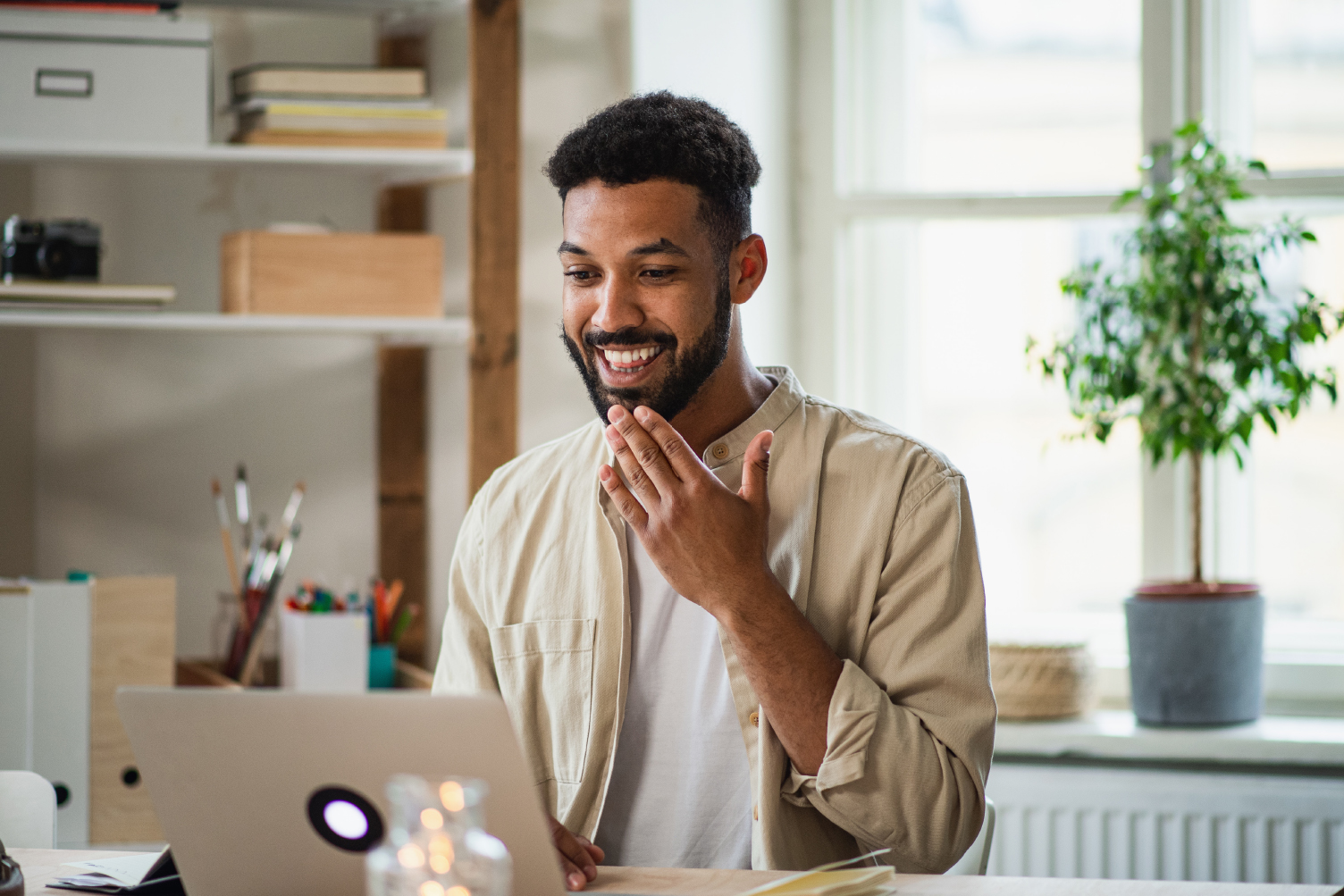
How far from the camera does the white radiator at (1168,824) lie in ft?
7.59

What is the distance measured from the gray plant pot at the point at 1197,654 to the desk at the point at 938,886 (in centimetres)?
131

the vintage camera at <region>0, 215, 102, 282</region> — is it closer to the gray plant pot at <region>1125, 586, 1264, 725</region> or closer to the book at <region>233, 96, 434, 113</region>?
the book at <region>233, 96, 434, 113</region>

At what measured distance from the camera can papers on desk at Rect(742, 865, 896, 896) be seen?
38.0 inches

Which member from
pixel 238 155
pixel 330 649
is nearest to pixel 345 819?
pixel 330 649

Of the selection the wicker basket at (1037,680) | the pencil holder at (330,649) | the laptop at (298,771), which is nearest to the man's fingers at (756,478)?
the laptop at (298,771)

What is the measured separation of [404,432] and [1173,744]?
4.95ft

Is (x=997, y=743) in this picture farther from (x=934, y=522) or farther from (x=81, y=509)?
(x=81, y=509)

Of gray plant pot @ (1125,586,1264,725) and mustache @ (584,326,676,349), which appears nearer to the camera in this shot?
mustache @ (584,326,676,349)

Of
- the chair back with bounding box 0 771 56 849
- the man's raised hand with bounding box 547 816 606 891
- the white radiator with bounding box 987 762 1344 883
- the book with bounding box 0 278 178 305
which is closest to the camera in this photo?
the man's raised hand with bounding box 547 816 606 891

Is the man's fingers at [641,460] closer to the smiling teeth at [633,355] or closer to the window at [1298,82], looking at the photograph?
the smiling teeth at [633,355]

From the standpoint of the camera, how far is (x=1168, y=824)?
7.77 feet

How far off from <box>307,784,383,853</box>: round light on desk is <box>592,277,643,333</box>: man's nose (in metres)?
0.67

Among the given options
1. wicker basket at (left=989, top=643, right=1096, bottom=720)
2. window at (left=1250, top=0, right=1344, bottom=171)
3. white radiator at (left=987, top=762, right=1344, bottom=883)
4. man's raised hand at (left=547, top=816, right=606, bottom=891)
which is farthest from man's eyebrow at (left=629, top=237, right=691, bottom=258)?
window at (left=1250, top=0, right=1344, bottom=171)

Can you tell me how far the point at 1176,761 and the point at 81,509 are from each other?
2.05m
